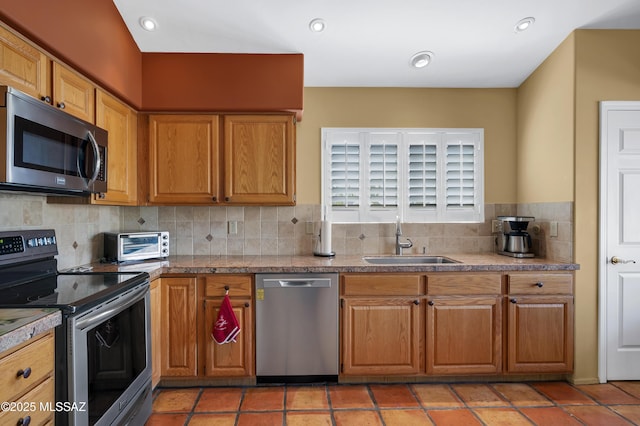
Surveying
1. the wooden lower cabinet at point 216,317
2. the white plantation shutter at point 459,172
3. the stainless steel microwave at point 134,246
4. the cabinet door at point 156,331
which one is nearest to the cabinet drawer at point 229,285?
the wooden lower cabinet at point 216,317

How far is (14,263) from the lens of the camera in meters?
1.87

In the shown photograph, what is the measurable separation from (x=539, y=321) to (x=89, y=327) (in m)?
2.78

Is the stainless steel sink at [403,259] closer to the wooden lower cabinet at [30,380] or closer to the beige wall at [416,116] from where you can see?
the beige wall at [416,116]

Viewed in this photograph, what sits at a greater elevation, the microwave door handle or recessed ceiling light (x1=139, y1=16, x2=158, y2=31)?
recessed ceiling light (x1=139, y1=16, x2=158, y2=31)

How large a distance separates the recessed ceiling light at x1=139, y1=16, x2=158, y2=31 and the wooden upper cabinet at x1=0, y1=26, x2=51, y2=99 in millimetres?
874

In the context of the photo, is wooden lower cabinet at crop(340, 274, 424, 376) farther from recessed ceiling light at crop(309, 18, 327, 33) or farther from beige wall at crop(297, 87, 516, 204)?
recessed ceiling light at crop(309, 18, 327, 33)

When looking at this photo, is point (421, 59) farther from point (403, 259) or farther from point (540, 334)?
point (540, 334)

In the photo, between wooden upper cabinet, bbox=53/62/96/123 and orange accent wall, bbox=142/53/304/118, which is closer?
wooden upper cabinet, bbox=53/62/96/123

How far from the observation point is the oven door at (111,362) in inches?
57.4

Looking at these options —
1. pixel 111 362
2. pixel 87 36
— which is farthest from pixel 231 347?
pixel 87 36

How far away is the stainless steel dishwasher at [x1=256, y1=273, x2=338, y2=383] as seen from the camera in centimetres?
255

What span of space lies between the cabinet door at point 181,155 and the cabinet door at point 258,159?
127mm

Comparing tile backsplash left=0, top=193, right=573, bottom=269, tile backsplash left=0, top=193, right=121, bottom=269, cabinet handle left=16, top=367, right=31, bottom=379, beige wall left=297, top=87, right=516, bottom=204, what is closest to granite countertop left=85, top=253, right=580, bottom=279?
tile backsplash left=0, top=193, right=121, bottom=269

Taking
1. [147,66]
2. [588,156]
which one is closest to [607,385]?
[588,156]
